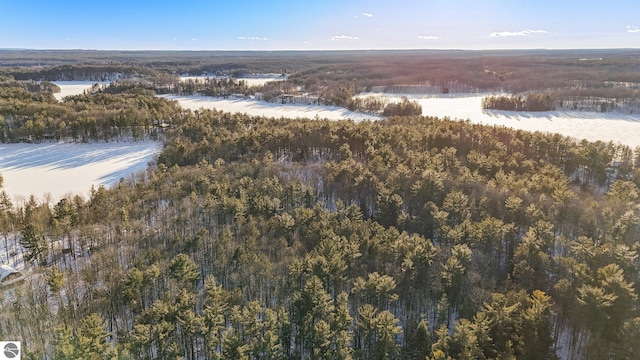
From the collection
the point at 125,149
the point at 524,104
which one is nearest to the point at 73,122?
the point at 125,149

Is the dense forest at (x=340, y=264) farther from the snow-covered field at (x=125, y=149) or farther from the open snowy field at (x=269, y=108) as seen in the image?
the open snowy field at (x=269, y=108)

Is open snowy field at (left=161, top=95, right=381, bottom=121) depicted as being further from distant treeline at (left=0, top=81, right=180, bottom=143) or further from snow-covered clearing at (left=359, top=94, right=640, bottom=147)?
distant treeline at (left=0, top=81, right=180, bottom=143)

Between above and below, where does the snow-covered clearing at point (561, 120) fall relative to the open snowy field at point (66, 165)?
above

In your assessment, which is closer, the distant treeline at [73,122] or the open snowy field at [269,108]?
the distant treeline at [73,122]

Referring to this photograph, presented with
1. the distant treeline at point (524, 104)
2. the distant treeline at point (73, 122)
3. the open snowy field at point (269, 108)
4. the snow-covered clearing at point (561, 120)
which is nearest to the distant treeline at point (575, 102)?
the distant treeline at point (524, 104)

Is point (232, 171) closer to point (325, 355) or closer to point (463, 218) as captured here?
point (463, 218)

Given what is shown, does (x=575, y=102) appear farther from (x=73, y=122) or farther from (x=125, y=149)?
(x=73, y=122)

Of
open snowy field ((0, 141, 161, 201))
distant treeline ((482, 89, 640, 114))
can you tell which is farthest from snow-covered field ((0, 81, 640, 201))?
distant treeline ((482, 89, 640, 114))
